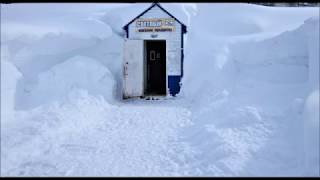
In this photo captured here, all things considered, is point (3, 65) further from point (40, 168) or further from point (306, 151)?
point (306, 151)

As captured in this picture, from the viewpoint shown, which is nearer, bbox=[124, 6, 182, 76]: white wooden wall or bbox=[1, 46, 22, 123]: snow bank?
bbox=[1, 46, 22, 123]: snow bank

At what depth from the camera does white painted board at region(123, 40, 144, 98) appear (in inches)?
587

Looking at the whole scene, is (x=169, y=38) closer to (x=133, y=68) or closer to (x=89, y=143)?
(x=133, y=68)

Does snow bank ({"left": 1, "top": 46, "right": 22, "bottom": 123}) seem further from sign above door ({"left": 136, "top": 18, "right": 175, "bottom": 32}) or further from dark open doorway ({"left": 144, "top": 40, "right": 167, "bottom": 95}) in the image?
dark open doorway ({"left": 144, "top": 40, "right": 167, "bottom": 95})

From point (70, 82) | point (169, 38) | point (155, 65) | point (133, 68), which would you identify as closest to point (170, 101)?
point (133, 68)

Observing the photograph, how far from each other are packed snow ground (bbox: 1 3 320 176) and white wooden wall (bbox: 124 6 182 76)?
0.46m

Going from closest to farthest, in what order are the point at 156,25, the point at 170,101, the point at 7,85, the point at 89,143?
the point at 89,143 → the point at 7,85 → the point at 170,101 → the point at 156,25

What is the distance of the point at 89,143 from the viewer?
8836 millimetres

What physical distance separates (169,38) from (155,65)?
9.59 feet

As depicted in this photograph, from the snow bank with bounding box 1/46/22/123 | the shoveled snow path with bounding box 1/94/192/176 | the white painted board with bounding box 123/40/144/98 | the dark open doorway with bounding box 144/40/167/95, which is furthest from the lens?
the dark open doorway with bounding box 144/40/167/95

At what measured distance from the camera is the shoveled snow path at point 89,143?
736 centimetres

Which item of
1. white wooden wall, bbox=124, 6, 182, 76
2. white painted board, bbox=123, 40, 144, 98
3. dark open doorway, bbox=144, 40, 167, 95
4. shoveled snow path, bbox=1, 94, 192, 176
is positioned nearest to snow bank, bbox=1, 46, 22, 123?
shoveled snow path, bbox=1, 94, 192, 176

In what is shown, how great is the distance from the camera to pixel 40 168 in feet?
24.0

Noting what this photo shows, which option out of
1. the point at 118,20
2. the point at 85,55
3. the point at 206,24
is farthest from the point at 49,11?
the point at 206,24
